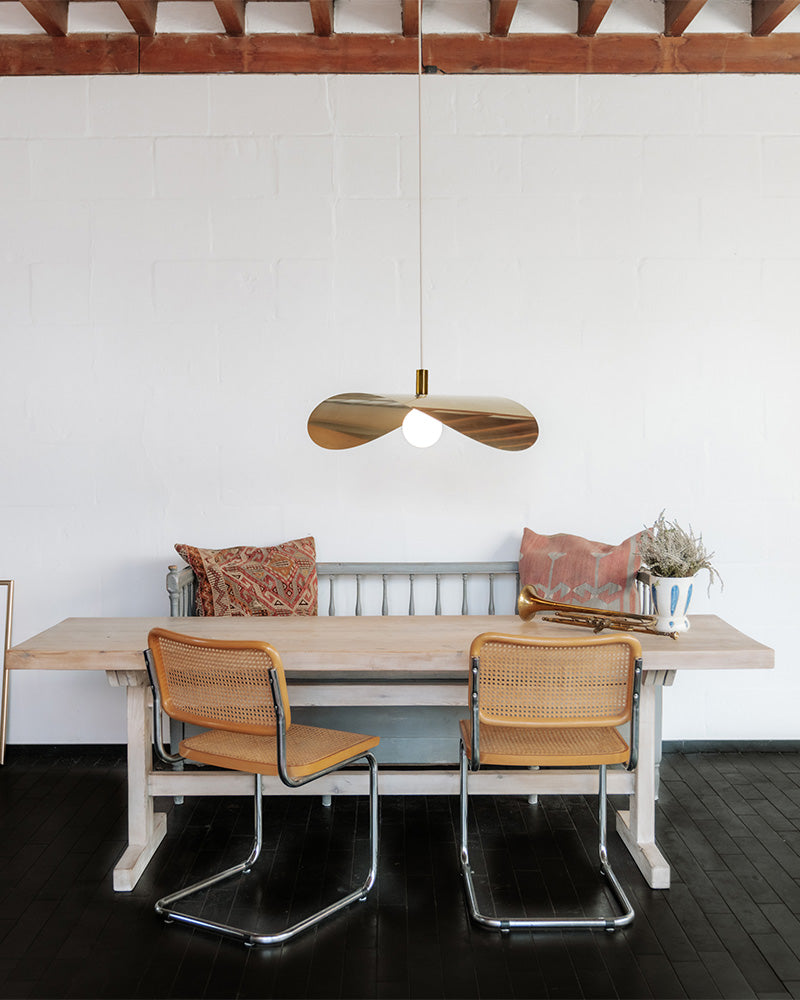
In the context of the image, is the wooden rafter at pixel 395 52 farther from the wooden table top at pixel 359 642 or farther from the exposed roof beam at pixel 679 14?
the wooden table top at pixel 359 642

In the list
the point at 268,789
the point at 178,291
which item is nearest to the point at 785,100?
the point at 178,291

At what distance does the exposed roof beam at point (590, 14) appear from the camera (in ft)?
12.6

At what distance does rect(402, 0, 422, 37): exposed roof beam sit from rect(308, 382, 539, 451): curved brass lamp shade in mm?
2197

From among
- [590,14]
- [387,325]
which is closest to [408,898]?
[387,325]

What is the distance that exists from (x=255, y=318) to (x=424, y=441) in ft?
5.94

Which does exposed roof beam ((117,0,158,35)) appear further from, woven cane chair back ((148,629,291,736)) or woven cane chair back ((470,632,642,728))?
woven cane chair back ((470,632,642,728))

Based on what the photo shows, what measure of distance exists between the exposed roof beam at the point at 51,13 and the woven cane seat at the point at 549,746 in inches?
139

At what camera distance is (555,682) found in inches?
98.3

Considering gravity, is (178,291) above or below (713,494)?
above

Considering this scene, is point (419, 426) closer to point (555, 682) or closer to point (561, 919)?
point (555, 682)

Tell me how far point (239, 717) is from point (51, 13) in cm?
331

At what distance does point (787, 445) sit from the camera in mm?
4195

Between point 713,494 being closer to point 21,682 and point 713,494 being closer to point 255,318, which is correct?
point 255,318

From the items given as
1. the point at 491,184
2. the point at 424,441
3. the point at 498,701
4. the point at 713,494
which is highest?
the point at 491,184
